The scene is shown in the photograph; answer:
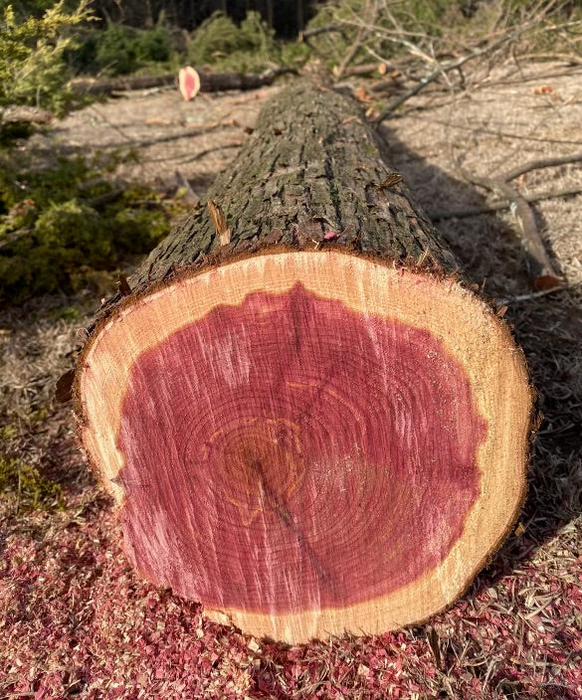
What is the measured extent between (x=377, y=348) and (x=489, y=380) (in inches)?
11.8

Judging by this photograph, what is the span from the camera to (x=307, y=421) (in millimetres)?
1606

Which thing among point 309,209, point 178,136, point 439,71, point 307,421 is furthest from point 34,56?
point 439,71

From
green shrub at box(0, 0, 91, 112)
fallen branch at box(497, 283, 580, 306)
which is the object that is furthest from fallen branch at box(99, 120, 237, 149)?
fallen branch at box(497, 283, 580, 306)

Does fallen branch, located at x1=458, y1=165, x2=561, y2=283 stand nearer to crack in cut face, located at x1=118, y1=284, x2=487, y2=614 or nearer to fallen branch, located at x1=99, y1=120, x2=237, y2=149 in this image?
crack in cut face, located at x1=118, y1=284, x2=487, y2=614

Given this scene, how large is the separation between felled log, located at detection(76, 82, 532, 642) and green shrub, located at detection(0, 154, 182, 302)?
178cm

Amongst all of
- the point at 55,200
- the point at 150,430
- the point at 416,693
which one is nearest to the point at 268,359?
the point at 150,430

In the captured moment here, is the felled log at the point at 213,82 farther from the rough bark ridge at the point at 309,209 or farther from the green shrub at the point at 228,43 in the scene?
the rough bark ridge at the point at 309,209

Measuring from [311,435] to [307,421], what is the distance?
0.14 ft

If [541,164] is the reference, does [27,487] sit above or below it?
below

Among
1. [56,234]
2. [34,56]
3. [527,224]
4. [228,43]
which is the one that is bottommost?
[228,43]

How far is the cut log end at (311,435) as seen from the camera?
150cm

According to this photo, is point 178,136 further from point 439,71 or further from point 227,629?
point 227,629

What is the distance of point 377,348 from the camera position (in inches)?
59.9

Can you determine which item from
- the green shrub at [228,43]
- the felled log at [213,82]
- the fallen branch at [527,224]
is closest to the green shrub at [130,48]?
the felled log at [213,82]
